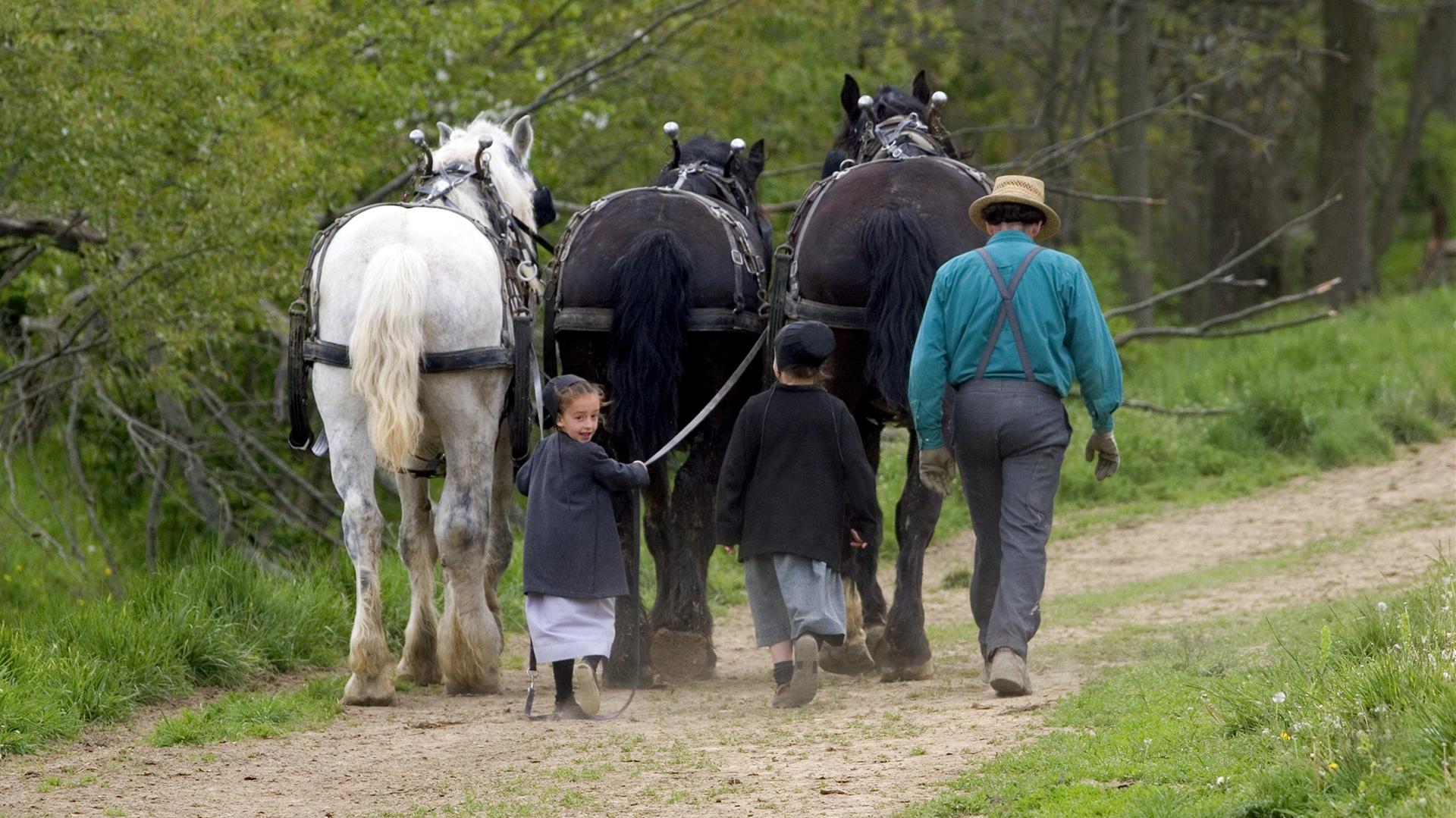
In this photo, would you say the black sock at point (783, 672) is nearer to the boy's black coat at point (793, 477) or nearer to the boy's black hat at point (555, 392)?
the boy's black coat at point (793, 477)

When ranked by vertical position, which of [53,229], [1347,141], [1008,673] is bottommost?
[1008,673]

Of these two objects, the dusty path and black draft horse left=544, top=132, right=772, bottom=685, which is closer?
the dusty path

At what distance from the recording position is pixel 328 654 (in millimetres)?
7875

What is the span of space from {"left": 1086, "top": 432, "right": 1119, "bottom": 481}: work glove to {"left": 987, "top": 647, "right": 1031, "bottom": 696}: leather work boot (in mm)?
750

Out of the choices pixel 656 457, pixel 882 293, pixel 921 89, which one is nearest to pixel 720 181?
pixel 921 89

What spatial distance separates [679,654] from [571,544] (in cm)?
105

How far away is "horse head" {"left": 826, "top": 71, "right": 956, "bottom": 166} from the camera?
25.3 ft

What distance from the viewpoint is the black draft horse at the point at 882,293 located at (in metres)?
6.84

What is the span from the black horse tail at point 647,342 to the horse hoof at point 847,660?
46.3 inches

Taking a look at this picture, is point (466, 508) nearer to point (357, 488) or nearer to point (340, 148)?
point (357, 488)

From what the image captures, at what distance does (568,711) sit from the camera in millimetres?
6473

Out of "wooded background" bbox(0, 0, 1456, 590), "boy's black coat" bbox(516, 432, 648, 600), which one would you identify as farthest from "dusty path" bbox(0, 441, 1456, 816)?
"wooded background" bbox(0, 0, 1456, 590)

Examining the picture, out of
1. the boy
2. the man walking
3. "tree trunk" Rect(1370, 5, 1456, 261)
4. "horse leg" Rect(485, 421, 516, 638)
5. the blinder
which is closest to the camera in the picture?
the man walking

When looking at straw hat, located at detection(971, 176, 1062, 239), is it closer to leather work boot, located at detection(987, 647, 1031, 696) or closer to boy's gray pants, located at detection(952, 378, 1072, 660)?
boy's gray pants, located at detection(952, 378, 1072, 660)
